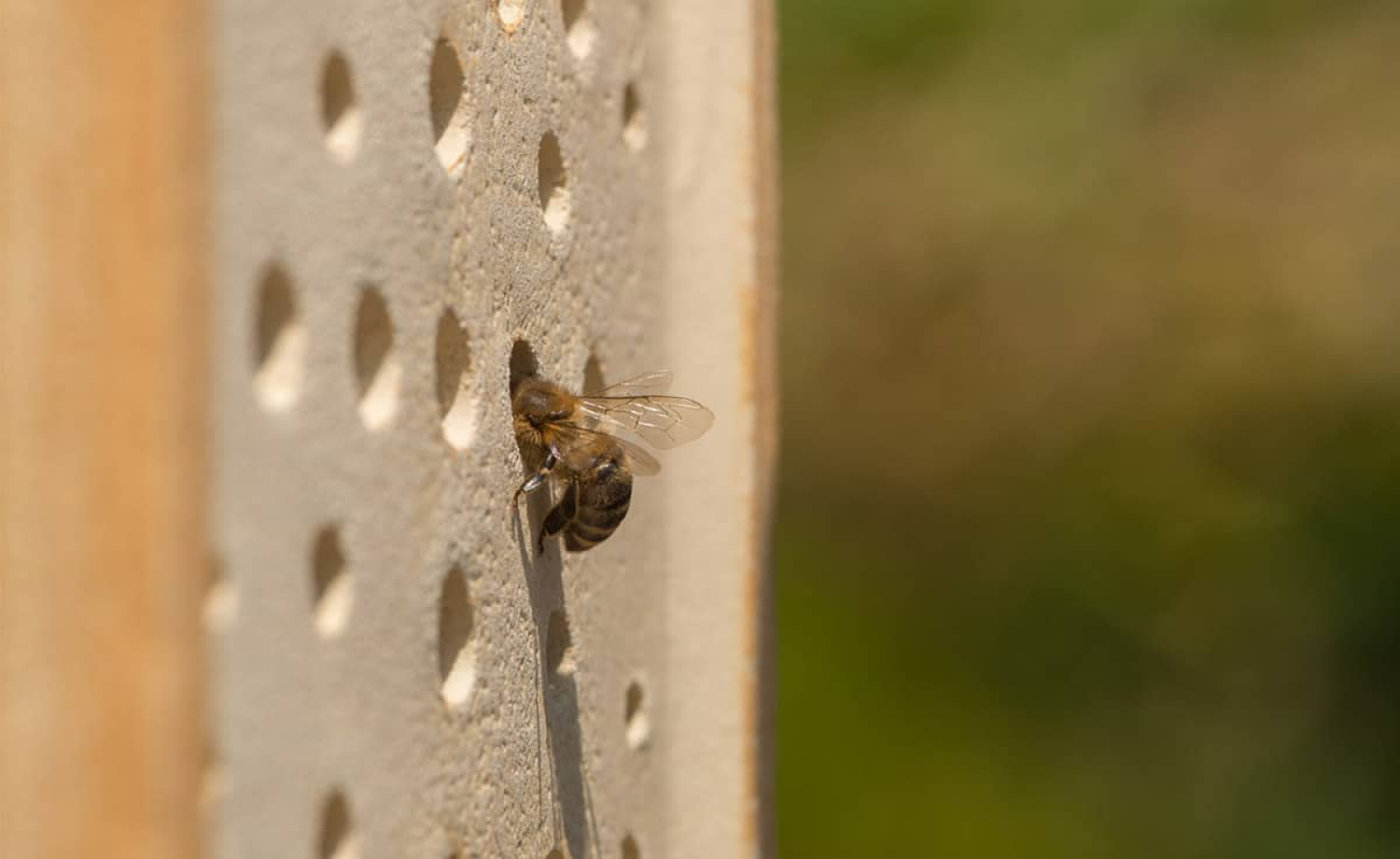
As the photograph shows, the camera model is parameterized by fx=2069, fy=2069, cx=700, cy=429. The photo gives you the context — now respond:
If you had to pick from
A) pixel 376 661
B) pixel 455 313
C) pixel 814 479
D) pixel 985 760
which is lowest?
pixel 985 760

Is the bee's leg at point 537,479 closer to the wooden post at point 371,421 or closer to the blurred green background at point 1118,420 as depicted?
the wooden post at point 371,421

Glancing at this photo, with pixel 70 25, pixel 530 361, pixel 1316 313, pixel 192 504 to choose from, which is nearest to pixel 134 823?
pixel 192 504

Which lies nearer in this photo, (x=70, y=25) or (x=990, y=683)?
(x=70, y=25)

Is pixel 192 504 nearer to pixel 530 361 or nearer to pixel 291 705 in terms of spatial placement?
pixel 291 705

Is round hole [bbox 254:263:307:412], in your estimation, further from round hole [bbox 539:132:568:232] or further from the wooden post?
round hole [bbox 539:132:568:232]

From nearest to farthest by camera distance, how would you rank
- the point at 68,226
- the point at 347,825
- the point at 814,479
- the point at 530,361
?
1. the point at 68,226
2. the point at 347,825
3. the point at 530,361
4. the point at 814,479

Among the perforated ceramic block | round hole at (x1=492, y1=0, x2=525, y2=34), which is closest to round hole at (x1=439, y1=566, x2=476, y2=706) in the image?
the perforated ceramic block

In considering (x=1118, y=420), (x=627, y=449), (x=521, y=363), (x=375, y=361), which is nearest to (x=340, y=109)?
(x=375, y=361)
